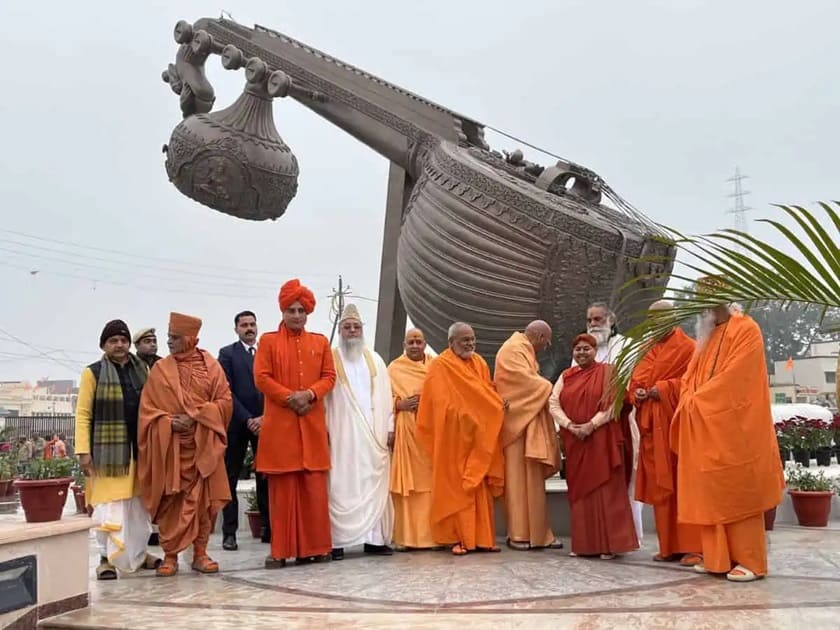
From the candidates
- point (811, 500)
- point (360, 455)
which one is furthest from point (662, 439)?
point (811, 500)

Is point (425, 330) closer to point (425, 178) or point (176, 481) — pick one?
point (425, 178)

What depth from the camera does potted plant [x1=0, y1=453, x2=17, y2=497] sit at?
6965 mm

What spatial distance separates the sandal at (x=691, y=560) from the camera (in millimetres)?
3625

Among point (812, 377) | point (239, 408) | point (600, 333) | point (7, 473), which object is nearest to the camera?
point (239, 408)

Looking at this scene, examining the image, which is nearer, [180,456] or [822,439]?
[180,456]

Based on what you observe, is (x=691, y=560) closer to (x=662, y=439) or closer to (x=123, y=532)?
(x=662, y=439)

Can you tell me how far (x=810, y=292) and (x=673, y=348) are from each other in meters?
1.58

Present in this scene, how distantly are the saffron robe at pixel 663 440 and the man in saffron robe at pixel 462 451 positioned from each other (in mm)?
754

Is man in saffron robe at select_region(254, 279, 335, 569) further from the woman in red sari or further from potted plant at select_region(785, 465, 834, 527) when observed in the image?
potted plant at select_region(785, 465, 834, 527)

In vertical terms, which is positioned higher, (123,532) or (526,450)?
(526,450)

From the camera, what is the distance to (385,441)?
4250 mm

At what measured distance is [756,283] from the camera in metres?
2.45

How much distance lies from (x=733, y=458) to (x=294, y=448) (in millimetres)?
2048

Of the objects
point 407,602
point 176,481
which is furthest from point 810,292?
point 176,481
